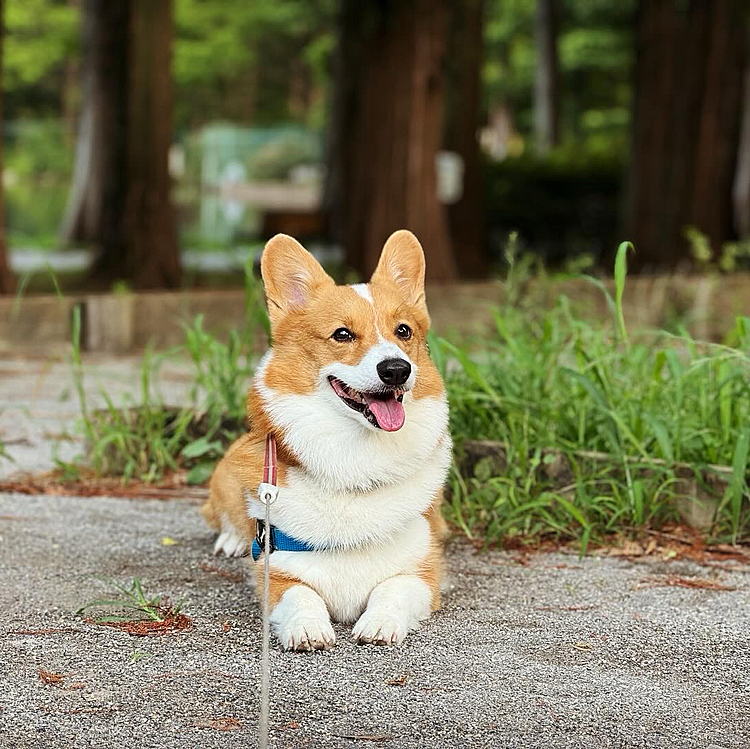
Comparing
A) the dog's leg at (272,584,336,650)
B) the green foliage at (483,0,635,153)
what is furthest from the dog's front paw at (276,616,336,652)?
the green foliage at (483,0,635,153)

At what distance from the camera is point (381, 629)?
11.4ft

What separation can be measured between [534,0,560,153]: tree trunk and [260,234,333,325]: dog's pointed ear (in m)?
24.1

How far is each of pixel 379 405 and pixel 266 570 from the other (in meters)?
0.57

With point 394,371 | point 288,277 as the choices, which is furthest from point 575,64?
point 394,371

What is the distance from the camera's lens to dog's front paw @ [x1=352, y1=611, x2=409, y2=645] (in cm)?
348

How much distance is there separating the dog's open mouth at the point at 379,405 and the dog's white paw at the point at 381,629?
52 centimetres

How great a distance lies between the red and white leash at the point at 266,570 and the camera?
2.84 meters

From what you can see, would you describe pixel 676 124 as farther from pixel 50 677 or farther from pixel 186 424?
pixel 50 677

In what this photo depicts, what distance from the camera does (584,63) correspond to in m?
33.8

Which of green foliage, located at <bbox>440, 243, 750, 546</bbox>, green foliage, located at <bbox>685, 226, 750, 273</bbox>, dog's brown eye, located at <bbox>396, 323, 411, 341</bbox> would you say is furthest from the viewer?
green foliage, located at <bbox>685, 226, 750, 273</bbox>

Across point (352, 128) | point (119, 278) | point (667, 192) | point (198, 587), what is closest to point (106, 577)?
point (198, 587)

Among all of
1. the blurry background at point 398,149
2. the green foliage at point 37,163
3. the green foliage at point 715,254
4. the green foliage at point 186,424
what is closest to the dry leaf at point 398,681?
the green foliage at point 186,424

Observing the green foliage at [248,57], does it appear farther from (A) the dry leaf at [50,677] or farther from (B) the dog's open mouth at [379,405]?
(A) the dry leaf at [50,677]

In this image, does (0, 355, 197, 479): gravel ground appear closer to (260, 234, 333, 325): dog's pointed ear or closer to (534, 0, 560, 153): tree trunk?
(260, 234, 333, 325): dog's pointed ear
